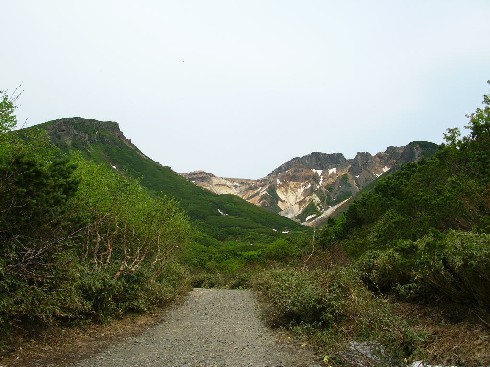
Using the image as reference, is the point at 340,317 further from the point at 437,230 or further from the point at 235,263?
the point at 235,263

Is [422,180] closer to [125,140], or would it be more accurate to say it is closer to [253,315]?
[253,315]

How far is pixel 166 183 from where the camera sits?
156 metres

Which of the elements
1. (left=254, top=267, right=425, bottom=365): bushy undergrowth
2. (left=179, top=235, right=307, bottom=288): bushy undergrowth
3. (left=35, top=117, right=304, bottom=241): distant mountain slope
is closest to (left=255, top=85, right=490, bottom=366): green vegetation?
(left=254, top=267, right=425, bottom=365): bushy undergrowth

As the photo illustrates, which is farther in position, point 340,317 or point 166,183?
point 166,183

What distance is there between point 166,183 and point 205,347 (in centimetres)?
14540

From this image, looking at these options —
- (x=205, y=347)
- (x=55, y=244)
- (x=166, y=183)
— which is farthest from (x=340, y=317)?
(x=166, y=183)

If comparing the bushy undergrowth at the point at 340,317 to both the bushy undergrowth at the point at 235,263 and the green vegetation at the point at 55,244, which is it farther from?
the bushy undergrowth at the point at 235,263

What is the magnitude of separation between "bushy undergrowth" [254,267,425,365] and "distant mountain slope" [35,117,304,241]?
108464mm

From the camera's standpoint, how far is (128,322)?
53.7ft

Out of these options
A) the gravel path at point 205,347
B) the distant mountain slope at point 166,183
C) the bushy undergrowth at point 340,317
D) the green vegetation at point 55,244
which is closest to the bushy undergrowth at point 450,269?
the bushy undergrowth at point 340,317

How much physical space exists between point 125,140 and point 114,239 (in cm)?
17027

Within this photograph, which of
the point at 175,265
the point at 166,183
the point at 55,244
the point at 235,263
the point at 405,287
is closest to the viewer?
the point at 55,244

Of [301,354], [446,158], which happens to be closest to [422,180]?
[446,158]

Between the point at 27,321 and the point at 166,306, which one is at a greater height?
the point at 27,321
